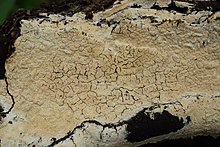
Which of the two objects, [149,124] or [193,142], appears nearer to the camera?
[149,124]

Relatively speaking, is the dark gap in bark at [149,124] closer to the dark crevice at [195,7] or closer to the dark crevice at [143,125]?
the dark crevice at [143,125]

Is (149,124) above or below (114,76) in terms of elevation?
below

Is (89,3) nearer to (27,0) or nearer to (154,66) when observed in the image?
(154,66)

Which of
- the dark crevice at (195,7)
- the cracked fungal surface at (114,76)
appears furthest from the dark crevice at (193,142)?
the dark crevice at (195,7)

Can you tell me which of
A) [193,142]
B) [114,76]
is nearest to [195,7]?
[114,76]

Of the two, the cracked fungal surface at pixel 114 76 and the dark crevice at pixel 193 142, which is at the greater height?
the cracked fungal surface at pixel 114 76

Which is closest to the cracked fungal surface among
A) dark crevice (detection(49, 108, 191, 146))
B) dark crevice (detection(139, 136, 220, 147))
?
dark crevice (detection(49, 108, 191, 146))

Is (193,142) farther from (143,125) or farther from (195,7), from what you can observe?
(195,7)

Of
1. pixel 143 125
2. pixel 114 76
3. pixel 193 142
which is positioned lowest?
pixel 193 142

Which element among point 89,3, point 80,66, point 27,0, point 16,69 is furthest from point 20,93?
point 27,0
